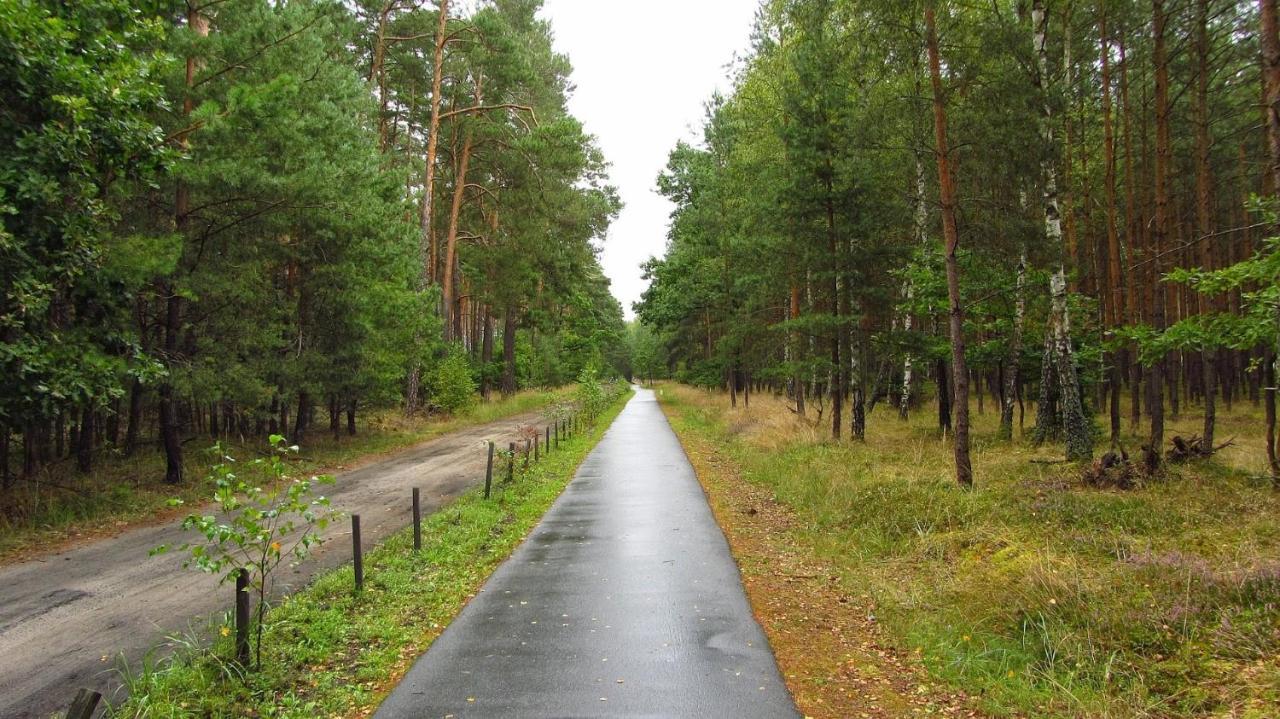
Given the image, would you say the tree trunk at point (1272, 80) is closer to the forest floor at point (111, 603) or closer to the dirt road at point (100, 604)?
the forest floor at point (111, 603)

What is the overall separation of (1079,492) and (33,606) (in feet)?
40.0

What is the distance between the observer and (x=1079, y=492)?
8617 mm

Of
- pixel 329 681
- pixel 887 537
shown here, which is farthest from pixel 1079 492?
pixel 329 681

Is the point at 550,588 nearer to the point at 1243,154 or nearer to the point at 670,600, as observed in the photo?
the point at 670,600

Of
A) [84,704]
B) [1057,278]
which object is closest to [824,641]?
[84,704]

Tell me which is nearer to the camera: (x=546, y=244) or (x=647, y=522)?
(x=647, y=522)

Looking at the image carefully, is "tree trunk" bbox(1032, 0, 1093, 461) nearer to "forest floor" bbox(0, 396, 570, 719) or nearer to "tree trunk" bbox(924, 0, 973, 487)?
"tree trunk" bbox(924, 0, 973, 487)

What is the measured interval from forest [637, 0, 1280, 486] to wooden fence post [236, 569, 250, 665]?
870 centimetres

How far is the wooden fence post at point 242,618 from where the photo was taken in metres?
4.66

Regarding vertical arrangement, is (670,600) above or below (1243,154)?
below

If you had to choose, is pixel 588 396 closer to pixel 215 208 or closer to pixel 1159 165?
pixel 215 208

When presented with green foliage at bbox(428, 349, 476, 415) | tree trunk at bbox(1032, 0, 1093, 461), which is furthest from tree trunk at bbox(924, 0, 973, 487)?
green foliage at bbox(428, 349, 476, 415)

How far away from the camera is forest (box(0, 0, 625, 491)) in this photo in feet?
27.8

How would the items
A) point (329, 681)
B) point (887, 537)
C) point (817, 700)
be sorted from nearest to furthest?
point (817, 700) → point (329, 681) → point (887, 537)
